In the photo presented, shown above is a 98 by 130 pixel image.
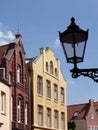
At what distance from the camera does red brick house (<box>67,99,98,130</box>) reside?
79688mm

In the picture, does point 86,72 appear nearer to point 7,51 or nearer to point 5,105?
point 5,105

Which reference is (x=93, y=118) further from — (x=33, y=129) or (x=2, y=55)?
(x=2, y=55)

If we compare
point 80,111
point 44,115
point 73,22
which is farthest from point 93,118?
point 73,22

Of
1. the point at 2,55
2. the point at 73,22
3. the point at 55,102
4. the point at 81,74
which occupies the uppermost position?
the point at 2,55

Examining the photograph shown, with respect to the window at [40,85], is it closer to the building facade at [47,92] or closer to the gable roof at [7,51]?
the building facade at [47,92]

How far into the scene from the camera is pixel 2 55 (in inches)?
1704

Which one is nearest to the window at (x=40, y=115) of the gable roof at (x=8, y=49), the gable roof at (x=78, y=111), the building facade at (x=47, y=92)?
the building facade at (x=47, y=92)

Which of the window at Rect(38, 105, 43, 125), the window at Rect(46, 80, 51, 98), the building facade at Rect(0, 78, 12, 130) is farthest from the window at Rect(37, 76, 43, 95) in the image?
the building facade at Rect(0, 78, 12, 130)

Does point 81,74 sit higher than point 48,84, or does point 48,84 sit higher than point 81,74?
point 48,84

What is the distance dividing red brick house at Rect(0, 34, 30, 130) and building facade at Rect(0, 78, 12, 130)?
2651 mm

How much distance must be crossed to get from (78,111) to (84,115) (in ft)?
8.23

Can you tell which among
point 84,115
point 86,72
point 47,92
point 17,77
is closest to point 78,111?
point 84,115

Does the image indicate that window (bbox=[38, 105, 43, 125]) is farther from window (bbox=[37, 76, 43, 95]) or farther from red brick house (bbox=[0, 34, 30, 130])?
red brick house (bbox=[0, 34, 30, 130])

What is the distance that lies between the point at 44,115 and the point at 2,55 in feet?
34.9
